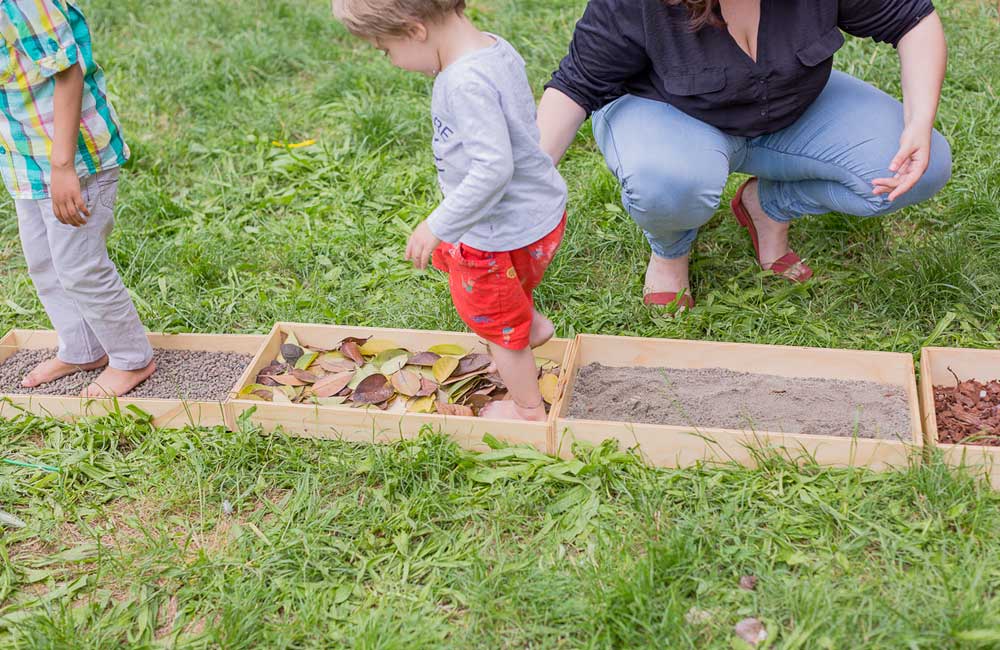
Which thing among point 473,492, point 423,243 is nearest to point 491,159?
point 423,243

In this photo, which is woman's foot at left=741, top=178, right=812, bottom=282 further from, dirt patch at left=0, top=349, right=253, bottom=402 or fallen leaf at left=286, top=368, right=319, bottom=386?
dirt patch at left=0, top=349, right=253, bottom=402

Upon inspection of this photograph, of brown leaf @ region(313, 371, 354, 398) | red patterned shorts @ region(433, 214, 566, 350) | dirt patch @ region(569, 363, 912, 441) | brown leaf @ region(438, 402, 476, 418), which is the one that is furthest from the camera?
brown leaf @ region(313, 371, 354, 398)

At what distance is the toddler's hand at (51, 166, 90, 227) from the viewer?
8.71ft

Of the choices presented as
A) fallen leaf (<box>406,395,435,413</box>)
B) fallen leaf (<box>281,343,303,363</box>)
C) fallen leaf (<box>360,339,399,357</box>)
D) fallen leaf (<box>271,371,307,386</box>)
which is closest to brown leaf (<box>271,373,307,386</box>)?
fallen leaf (<box>271,371,307,386</box>)

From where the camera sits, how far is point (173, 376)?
10.4ft

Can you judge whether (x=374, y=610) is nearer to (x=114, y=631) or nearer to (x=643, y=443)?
(x=114, y=631)

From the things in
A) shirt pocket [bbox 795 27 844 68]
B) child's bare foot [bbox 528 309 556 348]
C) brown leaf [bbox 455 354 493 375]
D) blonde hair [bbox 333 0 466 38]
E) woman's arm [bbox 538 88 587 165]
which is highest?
blonde hair [bbox 333 0 466 38]

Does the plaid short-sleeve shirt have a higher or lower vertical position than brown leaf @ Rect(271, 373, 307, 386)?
higher

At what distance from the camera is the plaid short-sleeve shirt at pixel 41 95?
2.54 m

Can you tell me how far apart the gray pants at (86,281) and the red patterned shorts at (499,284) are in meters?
1.03

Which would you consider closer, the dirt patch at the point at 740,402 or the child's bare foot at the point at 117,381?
the dirt patch at the point at 740,402

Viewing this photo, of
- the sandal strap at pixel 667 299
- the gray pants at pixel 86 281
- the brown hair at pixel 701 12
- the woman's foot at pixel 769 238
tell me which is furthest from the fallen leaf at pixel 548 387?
the gray pants at pixel 86 281

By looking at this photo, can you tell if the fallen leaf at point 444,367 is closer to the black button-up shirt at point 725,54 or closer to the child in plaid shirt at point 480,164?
the child in plaid shirt at point 480,164

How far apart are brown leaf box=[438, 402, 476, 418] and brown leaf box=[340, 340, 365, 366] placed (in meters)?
0.38
